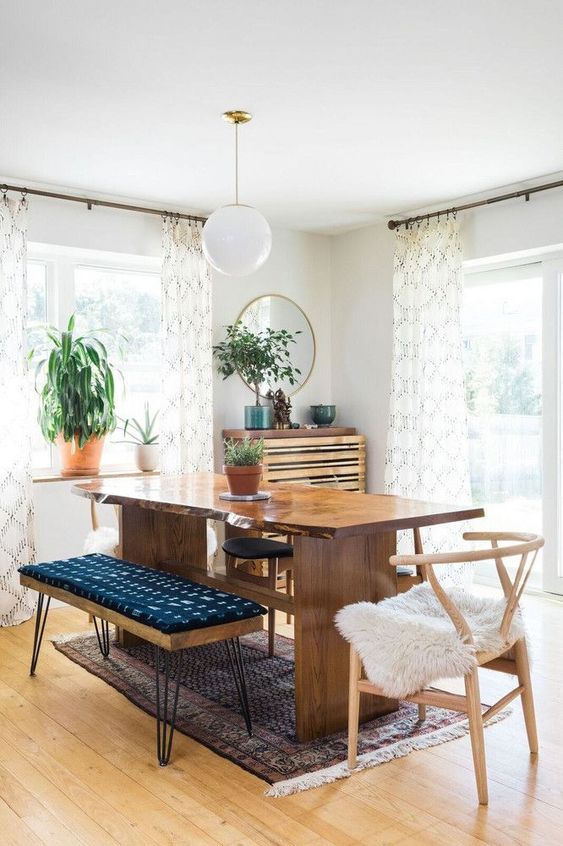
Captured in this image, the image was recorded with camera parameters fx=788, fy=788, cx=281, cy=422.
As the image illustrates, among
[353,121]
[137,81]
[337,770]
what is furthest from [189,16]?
[337,770]

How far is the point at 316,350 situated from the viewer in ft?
19.8

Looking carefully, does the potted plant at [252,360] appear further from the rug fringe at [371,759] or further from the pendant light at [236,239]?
the rug fringe at [371,759]

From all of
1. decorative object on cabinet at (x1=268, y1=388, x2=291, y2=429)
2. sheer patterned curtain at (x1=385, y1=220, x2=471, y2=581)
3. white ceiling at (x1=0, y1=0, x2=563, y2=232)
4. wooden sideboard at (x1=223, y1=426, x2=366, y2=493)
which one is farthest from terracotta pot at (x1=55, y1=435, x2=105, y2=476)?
sheer patterned curtain at (x1=385, y1=220, x2=471, y2=581)

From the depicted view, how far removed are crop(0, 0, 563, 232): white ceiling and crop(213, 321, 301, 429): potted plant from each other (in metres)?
0.97

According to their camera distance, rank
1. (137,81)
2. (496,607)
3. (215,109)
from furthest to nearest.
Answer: (215,109), (137,81), (496,607)

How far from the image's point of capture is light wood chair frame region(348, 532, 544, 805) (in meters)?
2.29

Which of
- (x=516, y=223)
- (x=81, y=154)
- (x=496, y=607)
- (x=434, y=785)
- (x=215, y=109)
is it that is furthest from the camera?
(x=516, y=223)

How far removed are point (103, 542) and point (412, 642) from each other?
2217 millimetres

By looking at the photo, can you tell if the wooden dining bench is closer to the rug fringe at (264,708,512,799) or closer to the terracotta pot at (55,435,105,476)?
the rug fringe at (264,708,512,799)

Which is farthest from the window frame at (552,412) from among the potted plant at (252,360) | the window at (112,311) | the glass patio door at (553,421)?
the window at (112,311)

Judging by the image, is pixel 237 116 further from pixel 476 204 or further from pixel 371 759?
pixel 371 759

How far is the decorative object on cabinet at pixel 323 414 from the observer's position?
5.82 metres

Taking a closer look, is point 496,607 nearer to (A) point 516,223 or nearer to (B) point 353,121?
(B) point 353,121

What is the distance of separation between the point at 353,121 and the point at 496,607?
7.54 ft
